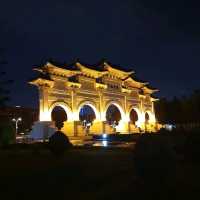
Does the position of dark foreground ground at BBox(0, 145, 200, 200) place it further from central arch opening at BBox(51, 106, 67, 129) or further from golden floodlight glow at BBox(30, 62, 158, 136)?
central arch opening at BBox(51, 106, 67, 129)

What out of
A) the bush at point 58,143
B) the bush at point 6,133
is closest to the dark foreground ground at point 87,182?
the bush at point 58,143

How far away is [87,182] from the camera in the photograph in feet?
34.7

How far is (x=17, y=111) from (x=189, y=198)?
64825 millimetres

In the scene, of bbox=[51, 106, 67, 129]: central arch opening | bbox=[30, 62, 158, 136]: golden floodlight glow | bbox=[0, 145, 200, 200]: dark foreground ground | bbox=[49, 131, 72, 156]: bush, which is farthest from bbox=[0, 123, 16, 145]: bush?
bbox=[51, 106, 67, 129]: central arch opening

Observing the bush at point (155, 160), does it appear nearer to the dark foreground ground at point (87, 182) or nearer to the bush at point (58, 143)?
the dark foreground ground at point (87, 182)

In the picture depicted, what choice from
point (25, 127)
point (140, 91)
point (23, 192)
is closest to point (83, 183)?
point (23, 192)

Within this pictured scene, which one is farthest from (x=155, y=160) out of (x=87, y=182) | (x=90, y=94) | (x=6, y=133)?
(x=90, y=94)

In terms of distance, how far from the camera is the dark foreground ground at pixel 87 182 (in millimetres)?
8391

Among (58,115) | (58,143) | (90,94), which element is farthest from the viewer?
(58,115)

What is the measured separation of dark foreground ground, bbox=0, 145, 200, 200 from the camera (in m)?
8.39

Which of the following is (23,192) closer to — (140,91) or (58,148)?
(58,148)

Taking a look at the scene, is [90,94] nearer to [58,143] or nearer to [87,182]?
[58,143]

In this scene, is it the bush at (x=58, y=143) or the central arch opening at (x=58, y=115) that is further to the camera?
the central arch opening at (x=58, y=115)

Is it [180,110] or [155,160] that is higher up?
[180,110]
